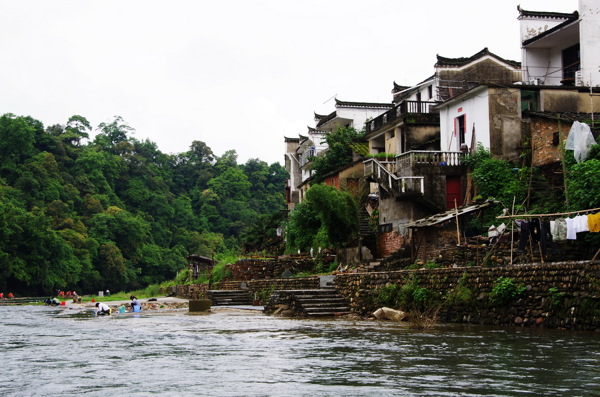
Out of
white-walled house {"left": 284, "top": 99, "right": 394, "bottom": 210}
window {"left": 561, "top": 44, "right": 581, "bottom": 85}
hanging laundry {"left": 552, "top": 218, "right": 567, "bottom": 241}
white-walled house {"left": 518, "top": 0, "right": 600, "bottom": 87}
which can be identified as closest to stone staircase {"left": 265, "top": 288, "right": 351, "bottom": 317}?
hanging laundry {"left": 552, "top": 218, "right": 567, "bottom": 241}

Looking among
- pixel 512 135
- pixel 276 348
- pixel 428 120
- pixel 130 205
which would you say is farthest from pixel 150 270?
pixel 276 348

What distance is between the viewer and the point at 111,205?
9619 centimetres

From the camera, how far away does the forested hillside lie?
2694 inches

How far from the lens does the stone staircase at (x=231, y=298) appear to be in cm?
3594

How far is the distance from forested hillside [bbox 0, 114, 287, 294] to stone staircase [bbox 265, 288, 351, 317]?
2844 centimetres

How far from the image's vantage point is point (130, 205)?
10281cm

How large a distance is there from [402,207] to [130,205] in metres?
77.7

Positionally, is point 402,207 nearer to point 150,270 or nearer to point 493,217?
point 493,217

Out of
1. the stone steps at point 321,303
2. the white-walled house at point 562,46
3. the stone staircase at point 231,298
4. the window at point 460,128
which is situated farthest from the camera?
the stone staircase at point 231,298

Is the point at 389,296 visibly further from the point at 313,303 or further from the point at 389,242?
the point at 389,242

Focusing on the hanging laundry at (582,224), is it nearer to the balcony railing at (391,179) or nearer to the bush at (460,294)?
the bush at (460,294)

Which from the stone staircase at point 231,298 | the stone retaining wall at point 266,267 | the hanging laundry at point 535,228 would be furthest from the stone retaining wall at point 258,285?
the hanging laundry at point 535,228

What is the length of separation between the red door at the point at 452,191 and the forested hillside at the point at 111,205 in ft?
87.3

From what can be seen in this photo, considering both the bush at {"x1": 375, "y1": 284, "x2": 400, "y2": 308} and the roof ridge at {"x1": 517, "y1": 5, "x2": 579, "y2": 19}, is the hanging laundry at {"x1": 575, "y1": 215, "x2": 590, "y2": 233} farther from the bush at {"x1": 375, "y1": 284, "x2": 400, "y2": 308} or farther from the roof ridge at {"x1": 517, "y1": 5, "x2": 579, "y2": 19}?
the roof ridge at {"x1": 517, "y1": 5, "x2": 579, "y2": 19}
